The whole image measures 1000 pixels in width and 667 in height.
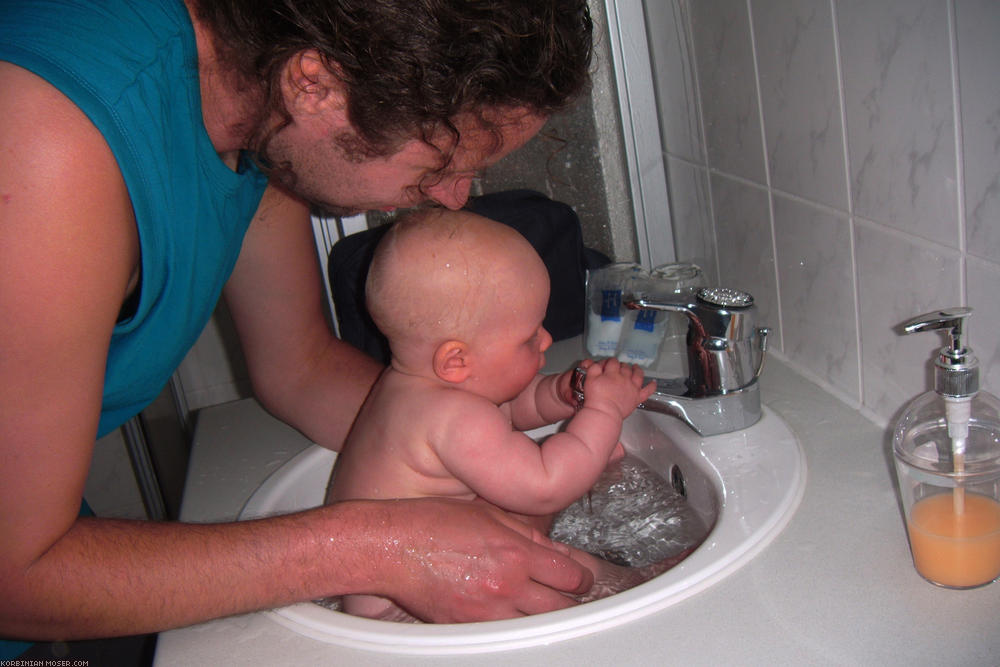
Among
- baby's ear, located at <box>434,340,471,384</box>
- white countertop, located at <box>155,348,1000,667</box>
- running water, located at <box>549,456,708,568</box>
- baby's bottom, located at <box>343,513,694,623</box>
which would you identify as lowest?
running water, located at <box>549,456,708,568</box>

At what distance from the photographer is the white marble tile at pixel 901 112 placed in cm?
72

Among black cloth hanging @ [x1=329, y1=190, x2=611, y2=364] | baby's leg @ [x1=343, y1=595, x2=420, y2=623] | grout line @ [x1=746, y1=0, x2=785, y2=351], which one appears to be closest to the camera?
baby's leg @ [x1=343, y1=595, x2=420, y2=623]

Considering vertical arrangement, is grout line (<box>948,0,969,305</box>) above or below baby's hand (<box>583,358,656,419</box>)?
above

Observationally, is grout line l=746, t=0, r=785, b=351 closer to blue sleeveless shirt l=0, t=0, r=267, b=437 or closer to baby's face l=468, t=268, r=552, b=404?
baby's face l=468, t=268, r=552, b=404

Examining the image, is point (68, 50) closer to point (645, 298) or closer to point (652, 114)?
point (645, 298)

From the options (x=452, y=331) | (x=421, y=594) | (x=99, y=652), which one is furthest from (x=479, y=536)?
(x=99, y=652)

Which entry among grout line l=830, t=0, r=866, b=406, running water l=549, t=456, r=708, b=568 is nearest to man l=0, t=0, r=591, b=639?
running water l=549, t=456, r=708, b=568

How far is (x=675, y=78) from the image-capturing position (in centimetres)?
124

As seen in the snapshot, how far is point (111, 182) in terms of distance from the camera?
0.69 m

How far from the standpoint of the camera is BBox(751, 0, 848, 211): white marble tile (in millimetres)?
869

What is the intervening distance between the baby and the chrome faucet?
2.1 inches

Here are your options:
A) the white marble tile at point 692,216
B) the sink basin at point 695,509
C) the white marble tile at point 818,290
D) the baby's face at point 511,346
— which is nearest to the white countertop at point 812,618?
the sink basin at point 695,509

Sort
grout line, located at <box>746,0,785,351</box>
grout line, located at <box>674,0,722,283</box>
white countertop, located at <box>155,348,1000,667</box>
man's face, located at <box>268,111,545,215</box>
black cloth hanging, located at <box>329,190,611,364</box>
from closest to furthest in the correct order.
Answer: white countertop, located at <box>155,348,1000,667</box> < man's face, located at <box>268,111,545,215</box> < grout line, located at <box>746,0,785,351</box> < grout line, located at <box>674,0,722,283</box> < black cloth hanging, located at <box>329,190,611,364</box>

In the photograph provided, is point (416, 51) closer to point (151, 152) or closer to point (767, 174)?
point (151, 152)
